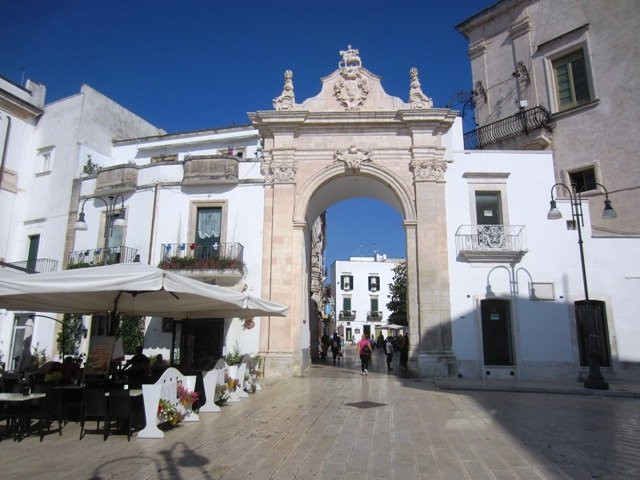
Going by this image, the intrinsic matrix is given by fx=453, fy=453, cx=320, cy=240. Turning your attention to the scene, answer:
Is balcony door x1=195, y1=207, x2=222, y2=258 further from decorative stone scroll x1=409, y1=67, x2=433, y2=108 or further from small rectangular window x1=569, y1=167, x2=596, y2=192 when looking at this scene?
small rectangular window x1=569, y1=167, x2=596, y2=192

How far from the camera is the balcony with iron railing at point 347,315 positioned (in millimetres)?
58031

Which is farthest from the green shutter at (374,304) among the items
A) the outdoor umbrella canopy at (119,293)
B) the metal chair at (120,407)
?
the metal chair at (120,407)

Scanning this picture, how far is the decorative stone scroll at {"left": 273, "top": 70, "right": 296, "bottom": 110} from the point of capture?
1819cm

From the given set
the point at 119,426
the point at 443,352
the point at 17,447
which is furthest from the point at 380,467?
the point at 443,352

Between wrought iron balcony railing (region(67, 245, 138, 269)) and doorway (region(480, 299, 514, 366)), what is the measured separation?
13501 mm

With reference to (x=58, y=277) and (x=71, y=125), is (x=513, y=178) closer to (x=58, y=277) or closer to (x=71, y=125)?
(x=58, y=277)

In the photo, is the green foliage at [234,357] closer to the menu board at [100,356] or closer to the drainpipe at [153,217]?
the drainpipe at [153,217]

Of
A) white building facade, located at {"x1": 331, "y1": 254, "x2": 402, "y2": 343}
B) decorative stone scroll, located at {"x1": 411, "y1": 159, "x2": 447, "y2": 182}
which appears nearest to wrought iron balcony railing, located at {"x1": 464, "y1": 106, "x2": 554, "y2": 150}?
decorative stone scroll, located at {"x1": 411, "y1": 159, "x2": 447, "y2": 182}

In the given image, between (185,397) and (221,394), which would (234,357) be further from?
(185,397)

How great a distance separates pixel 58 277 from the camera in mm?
6781

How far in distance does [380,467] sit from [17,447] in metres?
5.12

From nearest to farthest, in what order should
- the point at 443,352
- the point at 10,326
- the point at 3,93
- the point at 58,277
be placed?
the point at 58,277, the point at 443,352, the point at 10,326, the point at 3,93

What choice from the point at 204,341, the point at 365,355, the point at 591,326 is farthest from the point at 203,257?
the point at 591,326

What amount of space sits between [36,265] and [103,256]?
14.4 ft
